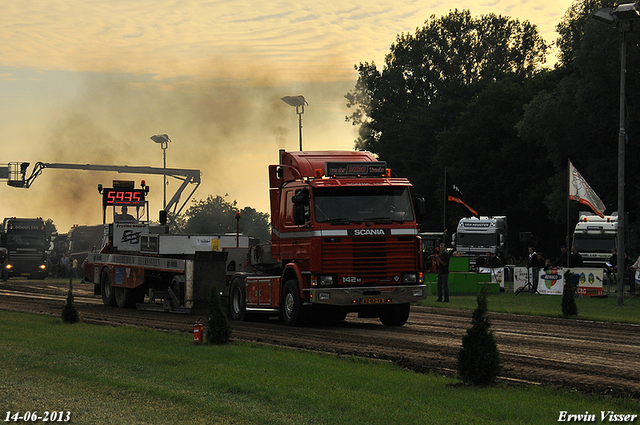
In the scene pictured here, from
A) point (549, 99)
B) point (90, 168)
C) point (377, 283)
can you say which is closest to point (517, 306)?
point (377, 283)

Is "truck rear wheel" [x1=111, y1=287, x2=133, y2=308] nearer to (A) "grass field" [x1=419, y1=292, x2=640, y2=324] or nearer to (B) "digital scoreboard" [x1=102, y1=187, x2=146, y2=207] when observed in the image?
(B) "digital scoreboard" [x1=102, y1=187, x2=146, y2=207]

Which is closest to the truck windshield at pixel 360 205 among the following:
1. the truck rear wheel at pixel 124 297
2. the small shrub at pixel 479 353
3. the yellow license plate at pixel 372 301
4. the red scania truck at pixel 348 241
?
the red scania truck at pixel 348 241

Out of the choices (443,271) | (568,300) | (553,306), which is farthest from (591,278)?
(568,300)

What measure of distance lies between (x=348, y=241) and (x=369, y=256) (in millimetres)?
592

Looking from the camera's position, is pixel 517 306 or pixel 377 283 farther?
pixel 517 306

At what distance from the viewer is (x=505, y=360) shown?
1314 cm

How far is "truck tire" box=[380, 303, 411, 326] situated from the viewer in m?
19.9

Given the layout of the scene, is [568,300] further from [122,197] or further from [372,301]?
[122,197]

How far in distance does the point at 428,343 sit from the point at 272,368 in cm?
471

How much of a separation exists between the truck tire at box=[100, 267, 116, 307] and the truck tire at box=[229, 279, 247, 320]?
23.5 ft

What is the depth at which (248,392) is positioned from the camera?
9938 millimetres

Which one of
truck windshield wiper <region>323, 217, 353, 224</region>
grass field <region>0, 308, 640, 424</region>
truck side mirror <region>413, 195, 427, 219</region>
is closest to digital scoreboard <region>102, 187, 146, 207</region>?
truck windshield wiper <region>323, 217, 353, 224</region>

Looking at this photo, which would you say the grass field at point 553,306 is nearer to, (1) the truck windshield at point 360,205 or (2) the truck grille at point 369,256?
(2) the truck grille at point 369,256

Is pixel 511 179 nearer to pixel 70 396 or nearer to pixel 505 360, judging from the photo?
pixel 505 360
